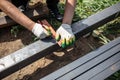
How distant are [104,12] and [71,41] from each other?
789mm

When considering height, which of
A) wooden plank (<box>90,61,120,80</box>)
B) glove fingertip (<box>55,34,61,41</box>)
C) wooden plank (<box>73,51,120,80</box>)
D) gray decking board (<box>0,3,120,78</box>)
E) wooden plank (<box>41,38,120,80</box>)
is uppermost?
glove fingertip (<box>55,34,61,41</box>)

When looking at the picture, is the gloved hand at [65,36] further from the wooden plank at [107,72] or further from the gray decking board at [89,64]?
the wooden plank at [107,72]

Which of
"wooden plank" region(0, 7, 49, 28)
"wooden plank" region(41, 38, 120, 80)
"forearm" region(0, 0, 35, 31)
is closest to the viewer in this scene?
"wooden plank" region(41, 38, 120, 80)

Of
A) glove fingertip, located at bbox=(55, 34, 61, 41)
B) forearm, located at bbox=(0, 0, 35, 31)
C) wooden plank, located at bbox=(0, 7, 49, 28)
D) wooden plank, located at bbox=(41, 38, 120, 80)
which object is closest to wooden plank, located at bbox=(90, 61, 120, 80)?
wooden plank, located at bbox=(41, 38, 120, 80)

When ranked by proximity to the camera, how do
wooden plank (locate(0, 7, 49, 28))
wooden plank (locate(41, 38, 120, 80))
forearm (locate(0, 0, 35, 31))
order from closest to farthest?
wooden plank (locate(41, 38, 120, 80)), forearm (locate(0, 0, 35, 31)), wooden plank (locate(0, 7, 49, 28))

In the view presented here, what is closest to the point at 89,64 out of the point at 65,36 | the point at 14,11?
the point at 65,36

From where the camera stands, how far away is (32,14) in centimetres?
348

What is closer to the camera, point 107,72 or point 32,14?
point 107,72

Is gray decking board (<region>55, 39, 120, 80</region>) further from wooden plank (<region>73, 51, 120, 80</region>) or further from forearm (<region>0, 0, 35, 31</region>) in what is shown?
forearm (<region>0, 0, 35, 31</region>)

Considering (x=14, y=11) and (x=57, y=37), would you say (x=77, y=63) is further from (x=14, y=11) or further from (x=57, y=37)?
(x=14, y=11)

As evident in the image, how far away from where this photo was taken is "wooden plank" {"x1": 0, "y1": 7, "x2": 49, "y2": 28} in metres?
3.37

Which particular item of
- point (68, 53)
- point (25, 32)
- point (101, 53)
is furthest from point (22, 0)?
point (101, 53)

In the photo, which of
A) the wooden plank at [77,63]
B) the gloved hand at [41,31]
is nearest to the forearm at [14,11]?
the gloved hand at [41,31]

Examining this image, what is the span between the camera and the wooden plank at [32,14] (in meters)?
3.37
